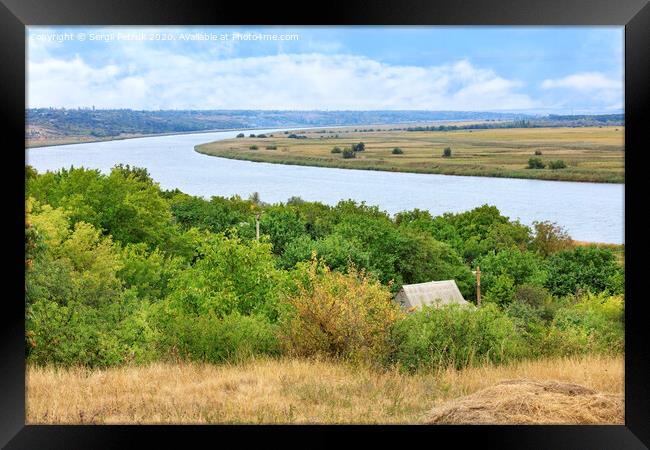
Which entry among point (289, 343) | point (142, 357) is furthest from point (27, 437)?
point (142, 357)

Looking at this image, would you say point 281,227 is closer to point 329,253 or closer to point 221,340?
point 329,253

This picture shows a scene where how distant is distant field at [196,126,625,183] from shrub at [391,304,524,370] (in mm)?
16410

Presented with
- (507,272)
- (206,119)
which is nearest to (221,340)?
(507,272)

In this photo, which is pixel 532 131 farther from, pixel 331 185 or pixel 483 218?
pixel 331 185

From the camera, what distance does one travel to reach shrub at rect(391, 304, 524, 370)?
5.90m

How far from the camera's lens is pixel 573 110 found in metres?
24.9

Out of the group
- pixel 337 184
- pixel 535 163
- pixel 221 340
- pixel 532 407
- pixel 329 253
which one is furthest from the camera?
pixel 337 184

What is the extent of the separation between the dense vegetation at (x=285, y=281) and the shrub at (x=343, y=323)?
1 cm

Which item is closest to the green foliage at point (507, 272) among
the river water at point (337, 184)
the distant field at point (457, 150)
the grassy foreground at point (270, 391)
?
the river water at point (337, 184)

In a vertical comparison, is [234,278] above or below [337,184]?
below

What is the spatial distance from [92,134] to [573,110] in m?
15.6

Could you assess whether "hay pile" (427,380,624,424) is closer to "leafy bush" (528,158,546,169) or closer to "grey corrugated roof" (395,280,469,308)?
"grey corrugated roof" (395,280,469,308)

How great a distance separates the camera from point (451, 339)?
20.1 feet
